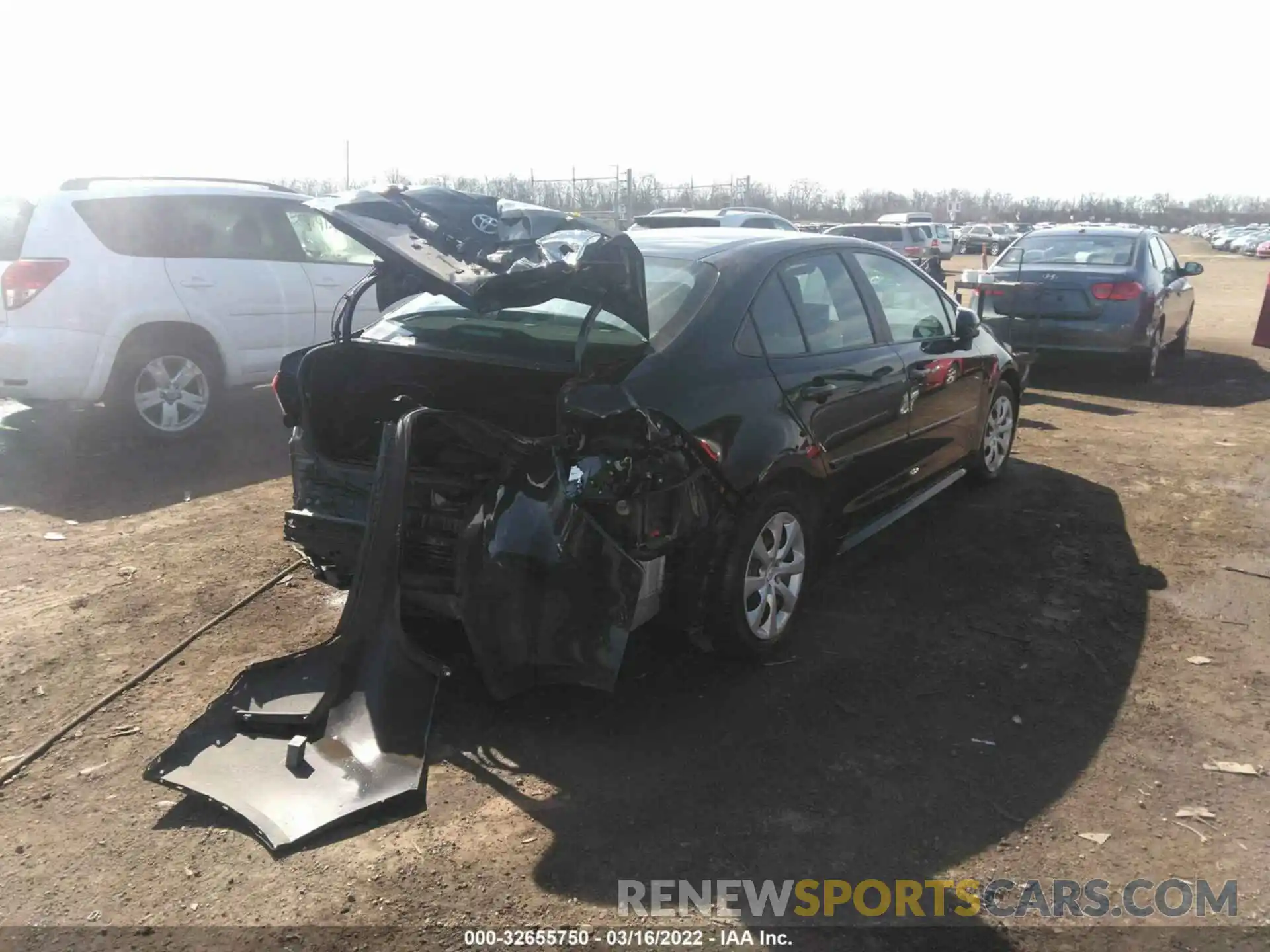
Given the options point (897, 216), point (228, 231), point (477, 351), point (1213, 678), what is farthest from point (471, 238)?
point (897, 216)

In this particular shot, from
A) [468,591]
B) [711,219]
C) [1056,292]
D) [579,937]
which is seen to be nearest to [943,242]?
[711,219]

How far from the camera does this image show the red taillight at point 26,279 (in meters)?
6.91

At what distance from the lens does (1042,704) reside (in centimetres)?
372

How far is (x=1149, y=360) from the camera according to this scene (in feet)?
33.3

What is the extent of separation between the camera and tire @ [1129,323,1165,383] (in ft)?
32.9

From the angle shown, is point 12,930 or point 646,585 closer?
point 12,930

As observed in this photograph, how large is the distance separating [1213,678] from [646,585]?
2.35 m

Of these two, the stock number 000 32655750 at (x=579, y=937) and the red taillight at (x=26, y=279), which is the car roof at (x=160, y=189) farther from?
the stock number 000 32655750 at (x=579, y=937)

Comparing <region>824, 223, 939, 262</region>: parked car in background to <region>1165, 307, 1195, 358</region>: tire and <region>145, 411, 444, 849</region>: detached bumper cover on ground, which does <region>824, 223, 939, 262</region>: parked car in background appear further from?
<region>145, 411, 444, 849</region>: detached bumper cover on ground

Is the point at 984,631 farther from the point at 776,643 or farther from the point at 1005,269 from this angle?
the point at 1005,269

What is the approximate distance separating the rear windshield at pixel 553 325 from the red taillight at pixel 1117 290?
724cm

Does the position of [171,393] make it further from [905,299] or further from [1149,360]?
[1149,360]

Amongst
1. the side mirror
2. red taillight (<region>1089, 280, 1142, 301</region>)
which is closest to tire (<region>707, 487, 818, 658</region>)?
the side mirror

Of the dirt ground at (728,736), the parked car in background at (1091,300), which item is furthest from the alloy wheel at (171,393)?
the parked car in background at (1091,300)
